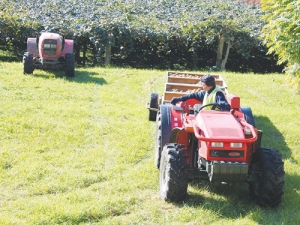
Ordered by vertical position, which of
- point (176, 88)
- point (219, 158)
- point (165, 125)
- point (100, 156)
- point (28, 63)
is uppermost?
point (28, 63)

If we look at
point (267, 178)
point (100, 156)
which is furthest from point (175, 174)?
point (100, 156)

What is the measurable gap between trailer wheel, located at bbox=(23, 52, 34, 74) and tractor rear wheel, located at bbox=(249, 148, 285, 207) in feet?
27.9

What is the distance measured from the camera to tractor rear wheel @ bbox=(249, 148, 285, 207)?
6.01m

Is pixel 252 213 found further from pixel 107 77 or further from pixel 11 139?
pixel 107 77

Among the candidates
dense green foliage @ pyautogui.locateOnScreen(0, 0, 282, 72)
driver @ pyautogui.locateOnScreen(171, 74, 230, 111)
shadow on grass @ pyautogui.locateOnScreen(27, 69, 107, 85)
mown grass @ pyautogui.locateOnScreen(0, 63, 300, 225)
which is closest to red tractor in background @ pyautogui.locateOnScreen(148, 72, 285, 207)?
driver @ pyautogui.locateOnScreen(171, 74, 230, 111)

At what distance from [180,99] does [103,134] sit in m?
2.12

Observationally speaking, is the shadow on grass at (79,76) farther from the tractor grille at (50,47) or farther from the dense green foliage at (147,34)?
the dense green foliage at (147,34)

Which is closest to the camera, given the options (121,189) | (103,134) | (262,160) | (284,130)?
(262,160)

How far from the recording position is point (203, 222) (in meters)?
5.86

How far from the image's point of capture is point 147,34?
17047 mm

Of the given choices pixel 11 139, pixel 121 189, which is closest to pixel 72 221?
pixel 121 189

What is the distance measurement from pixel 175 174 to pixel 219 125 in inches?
32.5

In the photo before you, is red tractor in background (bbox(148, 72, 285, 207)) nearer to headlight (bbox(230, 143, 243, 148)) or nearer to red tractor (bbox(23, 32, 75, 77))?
headlight (bbox(230, 143, 243, 148))

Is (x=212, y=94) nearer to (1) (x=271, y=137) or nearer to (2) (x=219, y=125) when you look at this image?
(2) (x=219, y=125)
